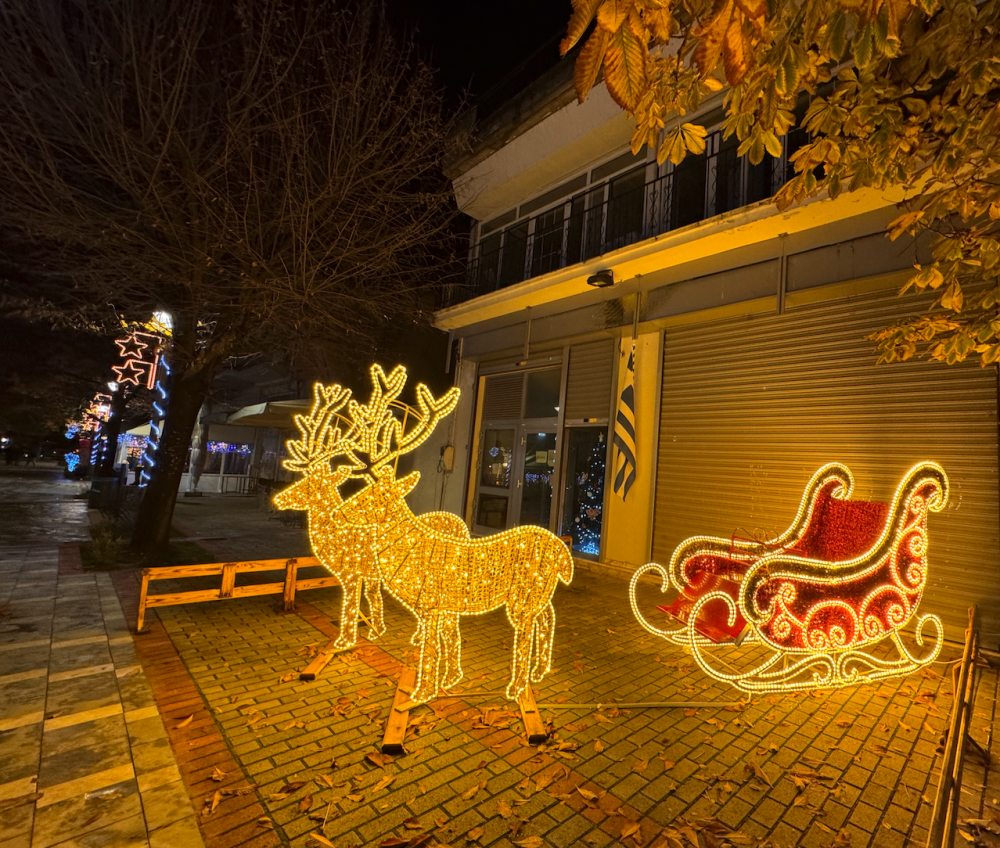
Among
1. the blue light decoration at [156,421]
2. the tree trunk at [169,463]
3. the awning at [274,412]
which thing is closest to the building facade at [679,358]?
the awning at [274,412]

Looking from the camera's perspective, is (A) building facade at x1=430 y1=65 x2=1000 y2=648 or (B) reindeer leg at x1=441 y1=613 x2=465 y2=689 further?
(A) building facade at x1=430 y1=65 x2=1000 y2=648

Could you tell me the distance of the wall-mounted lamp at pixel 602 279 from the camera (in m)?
8.24

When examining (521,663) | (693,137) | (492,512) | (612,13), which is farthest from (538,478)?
(612,13)

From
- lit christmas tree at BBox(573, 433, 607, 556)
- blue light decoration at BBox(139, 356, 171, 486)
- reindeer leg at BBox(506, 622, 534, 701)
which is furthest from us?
blue light decoration at BBox(139, 356, 171, 486)

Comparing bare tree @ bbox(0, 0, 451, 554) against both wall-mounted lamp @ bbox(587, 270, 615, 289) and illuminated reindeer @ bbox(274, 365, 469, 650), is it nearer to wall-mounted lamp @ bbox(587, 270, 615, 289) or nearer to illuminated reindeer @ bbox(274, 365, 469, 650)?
wall-mounted lamp @ bbox(587, 270, 615, 289)

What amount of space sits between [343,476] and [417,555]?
3.49 ft

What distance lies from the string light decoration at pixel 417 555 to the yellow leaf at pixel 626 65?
228 centimetres

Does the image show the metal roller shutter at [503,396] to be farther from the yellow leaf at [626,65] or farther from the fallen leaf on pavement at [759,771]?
the yellow leaf at [626,65]

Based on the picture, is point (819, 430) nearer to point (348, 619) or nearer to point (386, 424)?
point (386, 424)

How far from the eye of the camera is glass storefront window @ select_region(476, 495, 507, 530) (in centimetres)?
1093

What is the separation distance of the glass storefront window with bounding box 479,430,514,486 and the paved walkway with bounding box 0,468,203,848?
7183 mm

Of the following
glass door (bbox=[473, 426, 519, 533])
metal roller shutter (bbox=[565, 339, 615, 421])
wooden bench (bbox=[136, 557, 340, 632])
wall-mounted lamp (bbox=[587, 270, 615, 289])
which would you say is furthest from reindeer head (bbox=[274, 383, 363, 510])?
glass door (bbox=[473, 426, 519, 533])

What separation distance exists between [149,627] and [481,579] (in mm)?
3886

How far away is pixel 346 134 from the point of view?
7051mm
